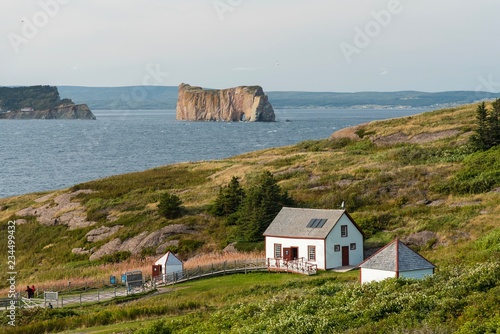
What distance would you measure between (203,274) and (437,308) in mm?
25637

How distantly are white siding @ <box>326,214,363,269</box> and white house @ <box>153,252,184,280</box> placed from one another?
945 centimetres

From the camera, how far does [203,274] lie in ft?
157

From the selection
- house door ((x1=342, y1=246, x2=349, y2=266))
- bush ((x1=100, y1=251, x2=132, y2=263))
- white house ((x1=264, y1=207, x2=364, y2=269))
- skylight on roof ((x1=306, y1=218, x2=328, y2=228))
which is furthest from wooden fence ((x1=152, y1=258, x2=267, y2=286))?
bush ((x1=100, y1=251, x2=132, y2=263))

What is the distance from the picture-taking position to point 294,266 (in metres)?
48.3

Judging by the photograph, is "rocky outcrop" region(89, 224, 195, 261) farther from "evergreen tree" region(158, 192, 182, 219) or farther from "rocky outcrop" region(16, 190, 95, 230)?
"rocky outcrop" region(16, 190, 95, 230)

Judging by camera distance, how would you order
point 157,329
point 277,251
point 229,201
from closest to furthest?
point 157,329, point 277,251, point 229,201

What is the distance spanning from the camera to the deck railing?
4730cm

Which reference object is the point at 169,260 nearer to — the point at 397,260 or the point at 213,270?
the point at 213,270

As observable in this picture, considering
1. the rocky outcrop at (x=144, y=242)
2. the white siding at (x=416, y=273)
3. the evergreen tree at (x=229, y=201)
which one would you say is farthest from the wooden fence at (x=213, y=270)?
the white siding at (x=416, y=273)

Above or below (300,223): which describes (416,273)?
above

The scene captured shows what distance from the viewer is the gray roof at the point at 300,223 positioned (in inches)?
1932

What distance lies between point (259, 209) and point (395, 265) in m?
21.9

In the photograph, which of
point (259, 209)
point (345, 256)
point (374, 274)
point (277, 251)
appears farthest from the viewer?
point (259, 209)

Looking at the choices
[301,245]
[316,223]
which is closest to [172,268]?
[301,245]
